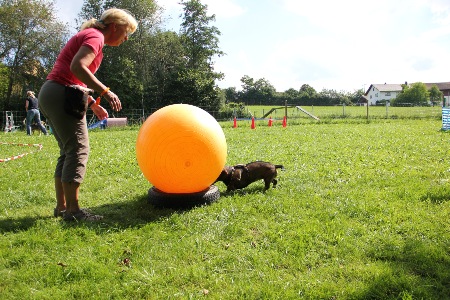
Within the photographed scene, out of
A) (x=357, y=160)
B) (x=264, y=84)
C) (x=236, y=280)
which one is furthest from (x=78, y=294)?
(x=264, y=84)

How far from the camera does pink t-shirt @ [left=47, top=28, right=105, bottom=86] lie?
3.77 meters

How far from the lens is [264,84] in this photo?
87.4m

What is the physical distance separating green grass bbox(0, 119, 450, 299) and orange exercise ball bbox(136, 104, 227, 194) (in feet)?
1.43

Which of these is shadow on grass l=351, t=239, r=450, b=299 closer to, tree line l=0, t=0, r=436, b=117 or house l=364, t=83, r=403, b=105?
tree line l=0, t=0, r=436, b=117

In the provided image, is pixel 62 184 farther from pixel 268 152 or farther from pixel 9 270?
pixel 268 152

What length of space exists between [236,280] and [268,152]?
6742mm

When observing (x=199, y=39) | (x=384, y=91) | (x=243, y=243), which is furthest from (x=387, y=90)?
(x=243, y=243)

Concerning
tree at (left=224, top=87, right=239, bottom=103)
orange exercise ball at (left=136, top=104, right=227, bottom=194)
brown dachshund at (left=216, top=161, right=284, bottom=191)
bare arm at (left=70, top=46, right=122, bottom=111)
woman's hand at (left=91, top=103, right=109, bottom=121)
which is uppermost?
tree at (left=224, top=87, right=239, bottom=103)

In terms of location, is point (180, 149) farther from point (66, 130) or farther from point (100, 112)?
point (66, 130)

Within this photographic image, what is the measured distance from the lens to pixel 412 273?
2.95 m

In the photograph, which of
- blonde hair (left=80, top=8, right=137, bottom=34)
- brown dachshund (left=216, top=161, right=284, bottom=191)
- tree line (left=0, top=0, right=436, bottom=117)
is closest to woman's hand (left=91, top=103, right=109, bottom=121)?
blonde hair (left=80, top=8, right=137, bottom=34)

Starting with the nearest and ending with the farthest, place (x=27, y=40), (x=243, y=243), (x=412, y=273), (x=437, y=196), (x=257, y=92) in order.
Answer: (x=412, y=273) < (x=243, y=243) < (x=437, y=196) < (x=27, y=40) < (x=257, y=92)

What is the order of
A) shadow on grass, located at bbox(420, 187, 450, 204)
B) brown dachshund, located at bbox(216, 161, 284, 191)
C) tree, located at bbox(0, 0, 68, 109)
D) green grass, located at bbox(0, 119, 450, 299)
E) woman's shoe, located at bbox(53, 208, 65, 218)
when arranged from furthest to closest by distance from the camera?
tree, located at bbox(0, 0, 68, 109)
brown dachshund, located at bbox(216, 161, 284, 191)
shadow on grass, located at bbox(420, 187, 450, 204)
woman's shoe, located at bbox(53, 208, 65, 218)
green grass, located at bbox(0, 119, 450, 299)

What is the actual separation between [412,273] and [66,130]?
3794 millimetres
